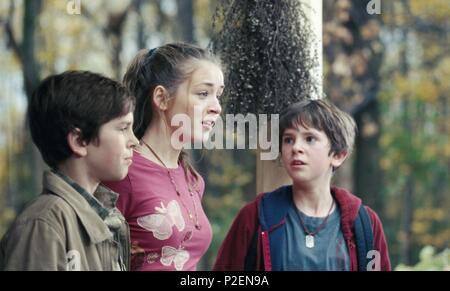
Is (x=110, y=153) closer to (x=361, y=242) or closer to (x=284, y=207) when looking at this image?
(x=284, y=207)

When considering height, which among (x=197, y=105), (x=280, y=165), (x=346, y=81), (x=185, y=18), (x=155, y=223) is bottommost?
(x=155, y=223)

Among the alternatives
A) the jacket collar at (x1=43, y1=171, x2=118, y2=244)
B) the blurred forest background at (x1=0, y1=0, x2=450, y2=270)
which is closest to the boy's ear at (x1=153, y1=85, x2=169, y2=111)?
the jacket collar at (x1=43, y1=171, x2=118, y2=244)

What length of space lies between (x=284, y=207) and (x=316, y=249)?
185mm

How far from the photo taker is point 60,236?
7.71ft

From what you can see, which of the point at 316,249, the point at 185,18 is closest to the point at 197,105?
the point at 316,249

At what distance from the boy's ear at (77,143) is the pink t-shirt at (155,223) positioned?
0.28m

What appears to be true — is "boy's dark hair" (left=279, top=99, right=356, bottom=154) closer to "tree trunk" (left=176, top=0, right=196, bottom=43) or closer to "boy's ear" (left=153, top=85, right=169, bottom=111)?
"boy's ear" (left=153, top=85, right=169, bottom=111)

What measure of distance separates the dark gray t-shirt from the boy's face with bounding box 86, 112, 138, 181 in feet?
1.99

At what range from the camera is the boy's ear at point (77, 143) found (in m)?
2.54

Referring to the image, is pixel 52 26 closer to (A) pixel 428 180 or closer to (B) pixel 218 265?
(A) pixel 428 180

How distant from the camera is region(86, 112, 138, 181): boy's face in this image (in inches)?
101

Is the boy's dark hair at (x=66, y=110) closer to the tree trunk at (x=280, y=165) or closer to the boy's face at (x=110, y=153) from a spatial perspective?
the boy's face at (x=110, y=153)

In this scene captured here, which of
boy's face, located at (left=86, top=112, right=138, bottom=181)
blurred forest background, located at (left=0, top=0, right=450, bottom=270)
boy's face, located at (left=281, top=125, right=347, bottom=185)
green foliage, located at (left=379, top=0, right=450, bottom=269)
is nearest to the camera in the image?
boy's face, located at (left=86, top=112, right=138, bottom=181)

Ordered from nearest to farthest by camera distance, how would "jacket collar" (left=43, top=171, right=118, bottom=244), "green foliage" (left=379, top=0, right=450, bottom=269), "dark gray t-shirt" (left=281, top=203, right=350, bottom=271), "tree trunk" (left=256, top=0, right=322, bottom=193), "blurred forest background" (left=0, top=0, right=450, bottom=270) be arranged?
1. "jacket collar" (left=43, top=171, right=118, bottom=244)
2. "dark gray t-shirt" (left=281, top=203, right=350, bottom=271)
3. "tree trunk" (left=256, top=0, right=322, bottom=193)
4. "blurred forest background" (left=0, top=0, right=450, bottom=270)
5. "green foliage" (left=379, top=0, right=450, bottom=269)
